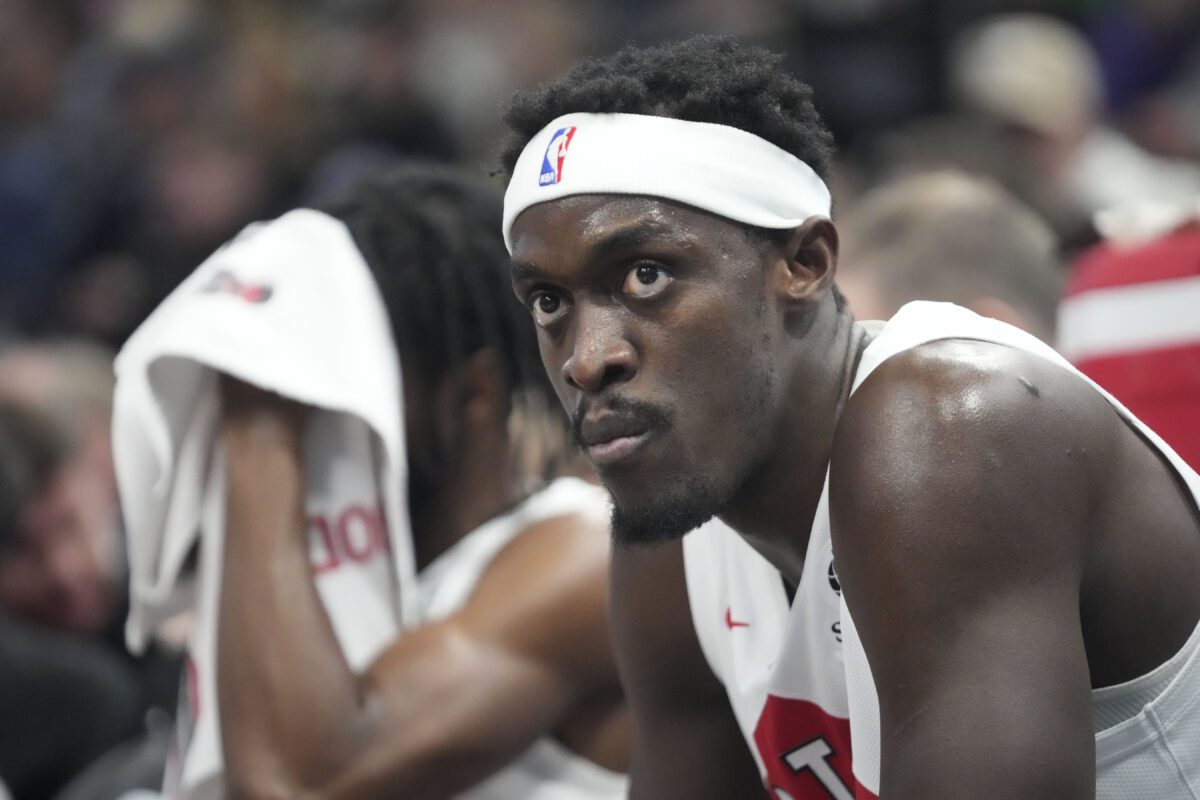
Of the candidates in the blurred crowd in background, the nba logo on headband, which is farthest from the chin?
the blurred crowd in background

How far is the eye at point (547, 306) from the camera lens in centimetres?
205

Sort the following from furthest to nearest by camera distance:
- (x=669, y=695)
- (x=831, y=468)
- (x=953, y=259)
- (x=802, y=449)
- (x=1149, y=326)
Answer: (x=953, y=259)
(x=1149, y=326)
(x=669, y=695)
(x=802, y=449)
(x=831, y=468)

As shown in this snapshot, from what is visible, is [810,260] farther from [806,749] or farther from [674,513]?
[806,749]

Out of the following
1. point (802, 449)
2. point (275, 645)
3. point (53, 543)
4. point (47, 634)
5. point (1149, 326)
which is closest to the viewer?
point (802, 449)

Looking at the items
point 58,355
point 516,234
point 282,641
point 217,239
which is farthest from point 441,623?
point 217,239

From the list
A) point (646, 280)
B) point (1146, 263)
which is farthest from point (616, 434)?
point (1146, 263)

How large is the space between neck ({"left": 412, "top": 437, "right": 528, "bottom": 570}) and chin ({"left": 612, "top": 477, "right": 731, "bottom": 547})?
119 cm

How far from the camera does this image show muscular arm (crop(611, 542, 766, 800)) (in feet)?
7.92

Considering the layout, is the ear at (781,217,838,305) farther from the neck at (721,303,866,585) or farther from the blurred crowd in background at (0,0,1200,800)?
the blurred crowd in background at (0,0,1200,800)

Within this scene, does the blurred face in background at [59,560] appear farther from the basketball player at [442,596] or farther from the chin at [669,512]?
the chin at [669,512]

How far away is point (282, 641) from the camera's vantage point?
279cm

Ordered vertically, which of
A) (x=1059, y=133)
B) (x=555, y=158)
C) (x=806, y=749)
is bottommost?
(x=1059, y=133)

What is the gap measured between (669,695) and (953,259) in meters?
1.74

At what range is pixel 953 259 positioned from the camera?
3.87m
